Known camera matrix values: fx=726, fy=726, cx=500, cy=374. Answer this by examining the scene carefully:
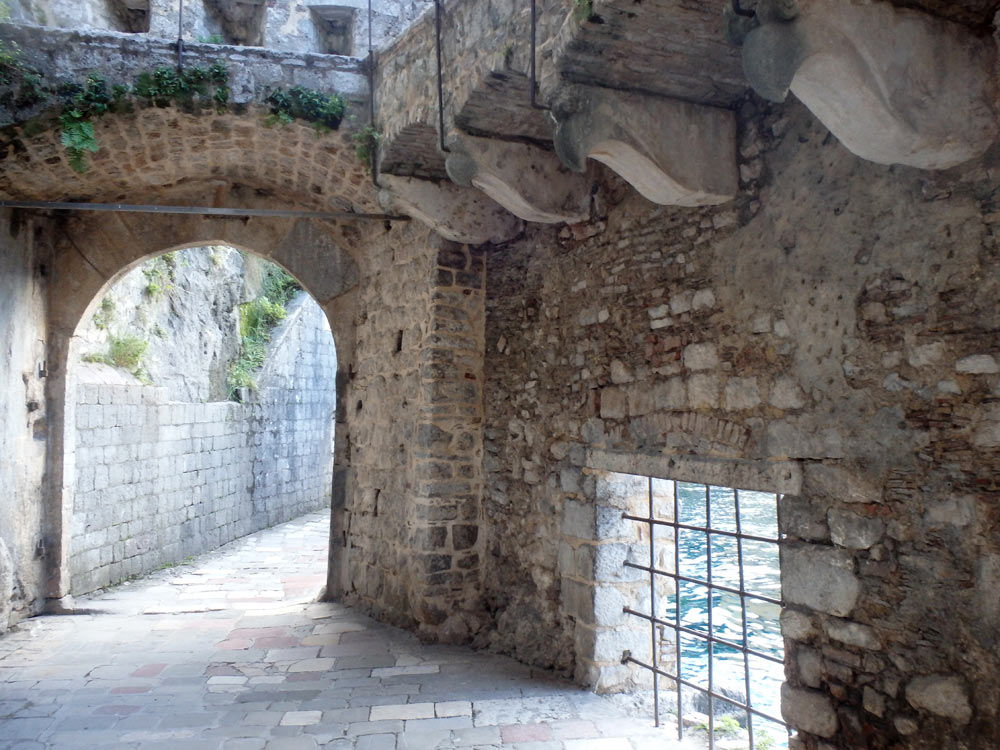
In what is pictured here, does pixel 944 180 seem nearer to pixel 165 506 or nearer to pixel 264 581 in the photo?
pixel 264 581

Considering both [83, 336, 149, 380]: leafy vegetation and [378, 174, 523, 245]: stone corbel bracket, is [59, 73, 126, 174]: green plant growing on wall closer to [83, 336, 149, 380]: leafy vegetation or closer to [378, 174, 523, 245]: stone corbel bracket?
[378, 174, 523, 245]: stone corbel bracket

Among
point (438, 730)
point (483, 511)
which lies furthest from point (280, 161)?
point (438, 730)

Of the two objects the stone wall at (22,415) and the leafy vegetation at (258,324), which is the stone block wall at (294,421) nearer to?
the leafy vegetation at (258,324)

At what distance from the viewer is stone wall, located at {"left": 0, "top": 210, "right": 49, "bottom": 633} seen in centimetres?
548

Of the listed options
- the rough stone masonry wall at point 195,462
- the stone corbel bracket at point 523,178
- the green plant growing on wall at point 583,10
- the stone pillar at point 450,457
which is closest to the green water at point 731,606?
the stone pillar at point 450,457

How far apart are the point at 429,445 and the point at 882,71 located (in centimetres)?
360

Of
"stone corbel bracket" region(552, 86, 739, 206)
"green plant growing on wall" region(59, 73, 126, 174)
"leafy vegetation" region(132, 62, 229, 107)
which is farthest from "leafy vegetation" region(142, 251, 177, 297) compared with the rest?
"stone corbel bracket" region(552, 86, 739, 206)

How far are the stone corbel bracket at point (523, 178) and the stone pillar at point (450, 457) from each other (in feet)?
3.82

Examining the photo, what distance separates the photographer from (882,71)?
7.33 ft

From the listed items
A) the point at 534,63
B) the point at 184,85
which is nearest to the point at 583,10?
the point at 534,63

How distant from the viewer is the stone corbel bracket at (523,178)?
12.4 ft

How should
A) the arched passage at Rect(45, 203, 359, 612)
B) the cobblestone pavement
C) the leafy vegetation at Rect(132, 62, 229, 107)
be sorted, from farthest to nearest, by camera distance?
the arched passage at Rect(45, 203, 359, 612)
the leafy vegetation at Rect(132, 62, 229, 107)
the cobblestone pavement

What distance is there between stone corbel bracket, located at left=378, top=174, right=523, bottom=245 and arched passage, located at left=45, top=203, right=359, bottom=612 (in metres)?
1.53

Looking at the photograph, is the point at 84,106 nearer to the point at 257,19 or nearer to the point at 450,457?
the point at 257,19
